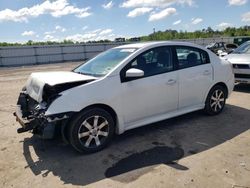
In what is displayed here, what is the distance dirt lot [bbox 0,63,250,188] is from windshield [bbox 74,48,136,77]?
1282 mm

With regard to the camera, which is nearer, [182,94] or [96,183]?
[96,183]

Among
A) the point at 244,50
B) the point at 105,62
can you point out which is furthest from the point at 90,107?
the point at 244,50

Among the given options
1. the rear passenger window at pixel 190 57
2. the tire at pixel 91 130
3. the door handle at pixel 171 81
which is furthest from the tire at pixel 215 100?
the tire at pixel 91 130

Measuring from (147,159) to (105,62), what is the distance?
1.96 metres

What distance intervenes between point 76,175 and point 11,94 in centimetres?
709

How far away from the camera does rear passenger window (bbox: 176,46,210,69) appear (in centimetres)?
525

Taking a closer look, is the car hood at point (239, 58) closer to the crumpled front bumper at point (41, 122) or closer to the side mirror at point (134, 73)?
the side mirror at point (134, 73)

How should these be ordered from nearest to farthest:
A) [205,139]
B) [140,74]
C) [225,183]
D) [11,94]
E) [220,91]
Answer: [225,183]
[140,74]
[205,139]
[220,91]
[11,94]

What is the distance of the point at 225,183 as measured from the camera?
3.31 meters

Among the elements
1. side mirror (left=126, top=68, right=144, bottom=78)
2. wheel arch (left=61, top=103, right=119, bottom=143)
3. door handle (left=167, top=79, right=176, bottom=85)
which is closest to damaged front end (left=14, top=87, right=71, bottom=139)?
wheel arch (left=61, top=103, right=119, bottom=143)

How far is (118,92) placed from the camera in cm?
433

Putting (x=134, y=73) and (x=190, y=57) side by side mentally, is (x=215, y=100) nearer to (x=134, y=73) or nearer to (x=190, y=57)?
(x=190, y=57)

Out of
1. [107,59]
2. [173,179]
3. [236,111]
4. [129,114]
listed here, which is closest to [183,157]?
[173,179]

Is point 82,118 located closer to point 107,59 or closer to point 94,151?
point 94,151
